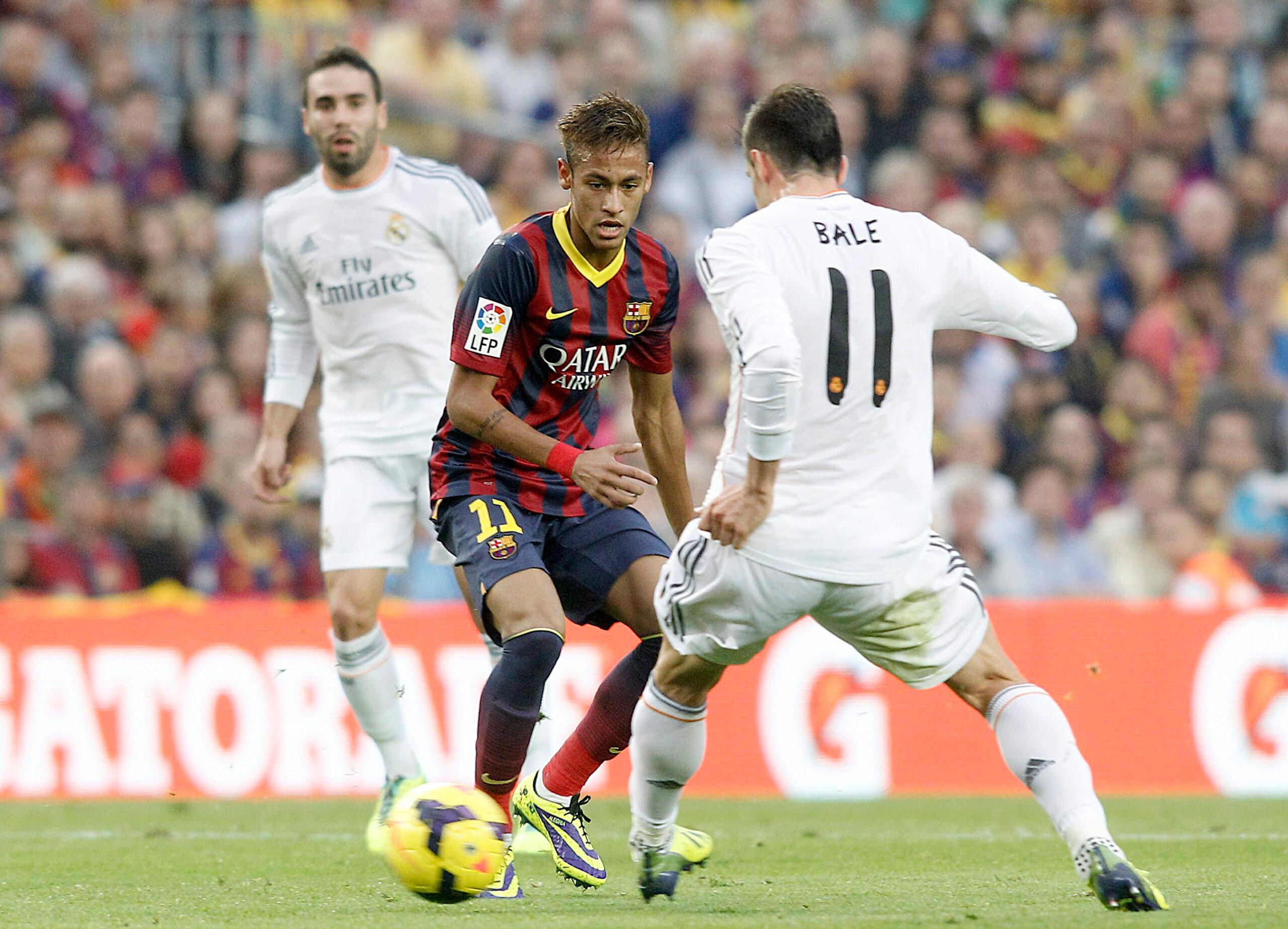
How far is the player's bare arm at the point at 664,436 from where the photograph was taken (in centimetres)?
593

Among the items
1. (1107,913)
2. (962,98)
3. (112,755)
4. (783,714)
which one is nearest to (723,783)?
(783,714)

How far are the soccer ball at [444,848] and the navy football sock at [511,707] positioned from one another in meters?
0.36

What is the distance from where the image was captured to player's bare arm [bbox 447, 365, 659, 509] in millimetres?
5293

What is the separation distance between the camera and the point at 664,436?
5.92 metres

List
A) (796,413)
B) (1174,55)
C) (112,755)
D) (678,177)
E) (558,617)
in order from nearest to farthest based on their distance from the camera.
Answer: (796,413)
(558,617)
(112,755)
(678,177)
(1174,55)

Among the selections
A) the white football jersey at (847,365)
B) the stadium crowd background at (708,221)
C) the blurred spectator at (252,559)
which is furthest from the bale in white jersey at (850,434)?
the blurred spectator at (252,559)

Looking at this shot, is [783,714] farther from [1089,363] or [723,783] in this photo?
[1089,363]

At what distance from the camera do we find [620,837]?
25.3 ft

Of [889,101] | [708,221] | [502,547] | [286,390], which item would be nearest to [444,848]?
[502,547]

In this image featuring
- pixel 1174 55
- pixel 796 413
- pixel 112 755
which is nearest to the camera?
pixel 796 413

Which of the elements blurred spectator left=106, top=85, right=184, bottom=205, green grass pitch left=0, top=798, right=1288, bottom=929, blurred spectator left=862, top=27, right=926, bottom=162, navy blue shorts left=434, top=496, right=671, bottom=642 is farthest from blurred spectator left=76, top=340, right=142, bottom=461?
navy blue shorts left=434, top=496, right=671, bottom=642

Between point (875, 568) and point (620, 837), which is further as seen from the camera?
point (620, 837)

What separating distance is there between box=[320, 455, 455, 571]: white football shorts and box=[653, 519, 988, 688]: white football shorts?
6.89 feet

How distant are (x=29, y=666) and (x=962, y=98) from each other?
306 inches
